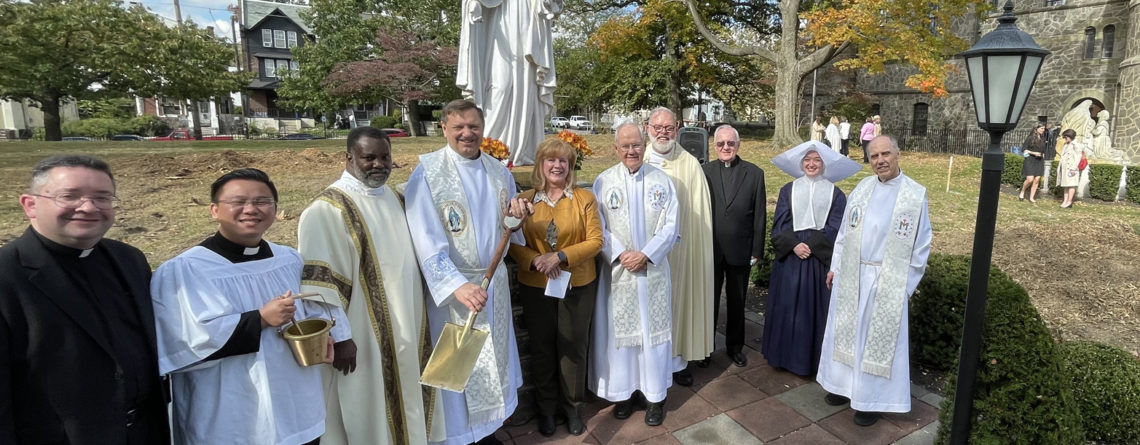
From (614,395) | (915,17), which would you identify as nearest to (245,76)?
(915,17)

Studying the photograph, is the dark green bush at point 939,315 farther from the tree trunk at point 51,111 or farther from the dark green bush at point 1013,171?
the tree trunk at point 51,111

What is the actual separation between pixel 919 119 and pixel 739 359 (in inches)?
1199

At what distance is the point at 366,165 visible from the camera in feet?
8.81

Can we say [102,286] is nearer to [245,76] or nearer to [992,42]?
[992,42]

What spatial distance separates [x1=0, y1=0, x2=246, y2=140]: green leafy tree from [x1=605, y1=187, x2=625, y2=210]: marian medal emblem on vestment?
24536 mm

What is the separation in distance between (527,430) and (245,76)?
28089 mm

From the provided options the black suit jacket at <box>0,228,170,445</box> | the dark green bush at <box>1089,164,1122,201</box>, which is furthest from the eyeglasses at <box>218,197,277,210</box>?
the dark green bush at <box>1089,164,1122,201</box>

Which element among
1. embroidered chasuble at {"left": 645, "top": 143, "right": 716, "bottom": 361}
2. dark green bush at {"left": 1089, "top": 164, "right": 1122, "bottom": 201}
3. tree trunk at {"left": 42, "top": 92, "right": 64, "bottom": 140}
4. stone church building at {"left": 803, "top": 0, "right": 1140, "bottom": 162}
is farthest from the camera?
tree trunk at {"left": 42, "top": 92, "right": 64, "bottom": 140}

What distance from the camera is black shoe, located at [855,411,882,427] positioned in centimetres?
373

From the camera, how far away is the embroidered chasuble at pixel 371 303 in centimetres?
263

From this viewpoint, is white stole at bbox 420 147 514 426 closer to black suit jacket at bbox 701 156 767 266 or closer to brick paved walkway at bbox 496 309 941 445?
brick paved walkway at bbox 496 309 941 445

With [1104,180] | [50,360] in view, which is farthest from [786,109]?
[50,360]

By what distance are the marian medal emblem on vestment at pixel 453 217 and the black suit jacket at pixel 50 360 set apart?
1.50 meters

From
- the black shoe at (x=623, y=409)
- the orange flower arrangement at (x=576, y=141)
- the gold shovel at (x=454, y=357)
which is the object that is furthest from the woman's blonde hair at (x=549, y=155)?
the black shoe at (x=623, y=409)
